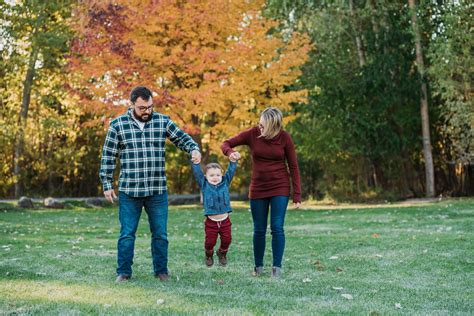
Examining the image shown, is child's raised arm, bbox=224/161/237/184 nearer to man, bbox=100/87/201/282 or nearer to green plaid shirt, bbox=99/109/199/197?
man, bbox=100/87/201/282

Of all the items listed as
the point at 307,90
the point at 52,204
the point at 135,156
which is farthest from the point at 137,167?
the point at 52,204

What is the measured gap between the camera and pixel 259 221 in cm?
657

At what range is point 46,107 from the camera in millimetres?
23312

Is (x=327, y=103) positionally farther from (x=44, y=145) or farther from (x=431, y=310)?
(x=431, y=310)

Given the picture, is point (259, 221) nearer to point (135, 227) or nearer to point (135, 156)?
point (135, 227)

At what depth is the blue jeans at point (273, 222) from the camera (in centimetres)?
642

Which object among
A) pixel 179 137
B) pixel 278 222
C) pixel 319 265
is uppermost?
pixel 179 137

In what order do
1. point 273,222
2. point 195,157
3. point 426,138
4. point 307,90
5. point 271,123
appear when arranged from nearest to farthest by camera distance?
point 195,157, point 271,123, point 273,222, point 307,90, point 426,138

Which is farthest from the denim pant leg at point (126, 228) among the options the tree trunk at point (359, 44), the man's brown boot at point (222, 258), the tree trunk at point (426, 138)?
the tree trunk at point (359, 44)

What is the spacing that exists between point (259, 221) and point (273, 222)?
17cm

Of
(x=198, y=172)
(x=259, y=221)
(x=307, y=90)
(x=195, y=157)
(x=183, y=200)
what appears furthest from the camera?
(x=183, y=200)

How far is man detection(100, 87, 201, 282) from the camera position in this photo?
20.2ft

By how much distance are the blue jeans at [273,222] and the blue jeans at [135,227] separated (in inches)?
34.8

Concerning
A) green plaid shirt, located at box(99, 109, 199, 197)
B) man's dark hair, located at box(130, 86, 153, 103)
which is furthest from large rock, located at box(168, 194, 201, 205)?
man's dark hair, located at box(130, 86, 153, 103)
